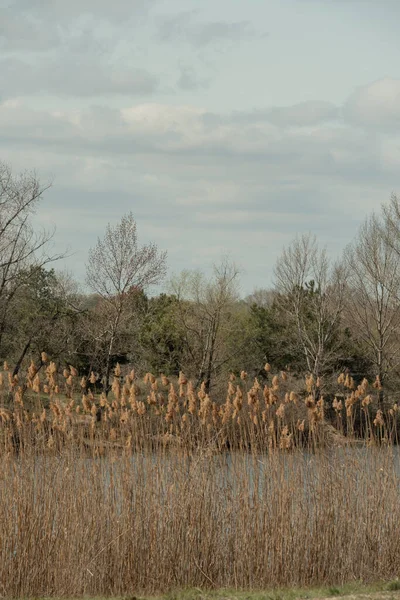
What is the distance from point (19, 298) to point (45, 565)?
80.8 ft

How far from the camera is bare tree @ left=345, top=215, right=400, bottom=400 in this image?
3834 centimetres

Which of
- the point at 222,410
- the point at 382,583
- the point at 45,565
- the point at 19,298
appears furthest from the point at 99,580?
the point at 19,298

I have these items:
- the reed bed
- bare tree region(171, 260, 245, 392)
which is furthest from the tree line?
the reed bed

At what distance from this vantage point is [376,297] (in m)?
39.9

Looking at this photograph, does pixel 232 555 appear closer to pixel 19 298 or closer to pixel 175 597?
pixel 175 597

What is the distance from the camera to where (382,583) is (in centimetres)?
916

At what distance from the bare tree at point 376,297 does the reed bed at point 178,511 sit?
28.3 metres

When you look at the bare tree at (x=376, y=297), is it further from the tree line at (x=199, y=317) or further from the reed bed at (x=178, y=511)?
the reed bed at (x=178, y=511)

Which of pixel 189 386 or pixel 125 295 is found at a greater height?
pixel 125 295

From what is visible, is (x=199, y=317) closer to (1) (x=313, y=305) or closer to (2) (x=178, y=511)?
(1) (x=313, y=305)

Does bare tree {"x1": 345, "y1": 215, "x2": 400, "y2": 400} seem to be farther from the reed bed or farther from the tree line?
the reed bed

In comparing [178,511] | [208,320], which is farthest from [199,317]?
[178,511]

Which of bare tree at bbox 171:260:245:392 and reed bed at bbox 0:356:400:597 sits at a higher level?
bare tree at bbox 171:260:245:392

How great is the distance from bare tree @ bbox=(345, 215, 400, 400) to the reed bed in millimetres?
28304
